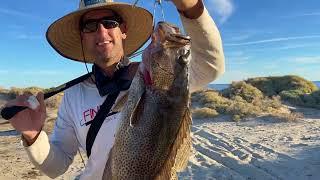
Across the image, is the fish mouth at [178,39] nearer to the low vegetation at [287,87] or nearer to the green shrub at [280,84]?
the low vegetation at [287,87]

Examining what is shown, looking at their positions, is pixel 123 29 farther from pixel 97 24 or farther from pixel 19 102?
pixel 19 102

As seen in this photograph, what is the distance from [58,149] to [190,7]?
134 centimetres

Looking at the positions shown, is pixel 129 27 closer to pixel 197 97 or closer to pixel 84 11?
pixel 84 11

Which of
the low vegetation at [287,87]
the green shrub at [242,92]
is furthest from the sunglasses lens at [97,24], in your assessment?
the low vegetation at [287,87]

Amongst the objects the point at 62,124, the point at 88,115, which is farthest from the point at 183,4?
the point at 62,124

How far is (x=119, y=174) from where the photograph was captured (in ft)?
7.63

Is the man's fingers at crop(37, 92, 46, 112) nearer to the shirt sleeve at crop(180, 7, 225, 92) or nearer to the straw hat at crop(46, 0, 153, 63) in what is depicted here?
the straw hat at crop(46, 0, 153, 63)

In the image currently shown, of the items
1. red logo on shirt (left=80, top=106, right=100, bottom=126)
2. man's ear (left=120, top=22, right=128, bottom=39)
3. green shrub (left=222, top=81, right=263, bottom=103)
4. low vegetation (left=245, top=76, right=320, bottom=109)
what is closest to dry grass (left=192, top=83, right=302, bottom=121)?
green shrub (left=222, top=81, right=263, bottom=103)

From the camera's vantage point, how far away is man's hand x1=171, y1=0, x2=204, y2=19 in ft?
8.23

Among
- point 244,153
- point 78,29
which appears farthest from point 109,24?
point 244,153

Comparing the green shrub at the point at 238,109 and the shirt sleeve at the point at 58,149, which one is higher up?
the shirt sleeve at the point at 58,149

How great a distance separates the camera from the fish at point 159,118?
87.4 inches

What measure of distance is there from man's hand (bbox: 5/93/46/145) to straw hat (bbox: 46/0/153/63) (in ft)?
2.67

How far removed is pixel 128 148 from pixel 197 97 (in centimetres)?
2154
